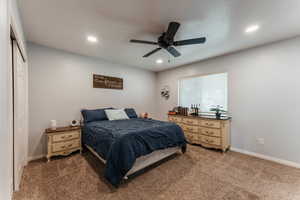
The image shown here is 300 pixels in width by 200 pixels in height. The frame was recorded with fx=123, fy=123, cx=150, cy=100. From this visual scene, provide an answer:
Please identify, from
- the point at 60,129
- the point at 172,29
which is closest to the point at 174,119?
the point at 172,29

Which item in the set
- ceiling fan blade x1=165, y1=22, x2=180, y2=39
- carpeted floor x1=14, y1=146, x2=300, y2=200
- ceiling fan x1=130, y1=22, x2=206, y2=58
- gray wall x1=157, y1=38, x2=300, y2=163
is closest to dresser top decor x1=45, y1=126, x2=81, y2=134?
carpeted floor x1=14, y1=146, x2=300, y2=200

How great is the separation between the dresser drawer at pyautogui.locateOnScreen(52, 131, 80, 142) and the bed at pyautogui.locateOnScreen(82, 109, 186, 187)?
7.1 inches

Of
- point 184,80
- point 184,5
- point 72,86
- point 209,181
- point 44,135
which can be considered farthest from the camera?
point 184,80

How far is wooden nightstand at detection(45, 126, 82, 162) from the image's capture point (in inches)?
99.2

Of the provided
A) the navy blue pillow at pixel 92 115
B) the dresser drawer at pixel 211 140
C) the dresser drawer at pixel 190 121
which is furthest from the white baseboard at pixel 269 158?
the navy blue pillow at pixel 92 115

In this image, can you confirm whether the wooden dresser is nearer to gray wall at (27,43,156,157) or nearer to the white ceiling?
the white ceiling

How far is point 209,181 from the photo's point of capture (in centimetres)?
195

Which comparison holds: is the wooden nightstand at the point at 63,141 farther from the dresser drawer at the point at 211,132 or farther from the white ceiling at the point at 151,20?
the dresser drawer at the point at 211,132

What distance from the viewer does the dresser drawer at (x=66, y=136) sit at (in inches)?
101

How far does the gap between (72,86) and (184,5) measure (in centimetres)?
306

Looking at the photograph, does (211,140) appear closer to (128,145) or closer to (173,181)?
(173,181)

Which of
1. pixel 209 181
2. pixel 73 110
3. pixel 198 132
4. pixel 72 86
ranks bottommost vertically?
pixel 209 181

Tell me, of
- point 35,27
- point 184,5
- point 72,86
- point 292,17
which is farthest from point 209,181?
point 35,27

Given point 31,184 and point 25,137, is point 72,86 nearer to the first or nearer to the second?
point 25,137
